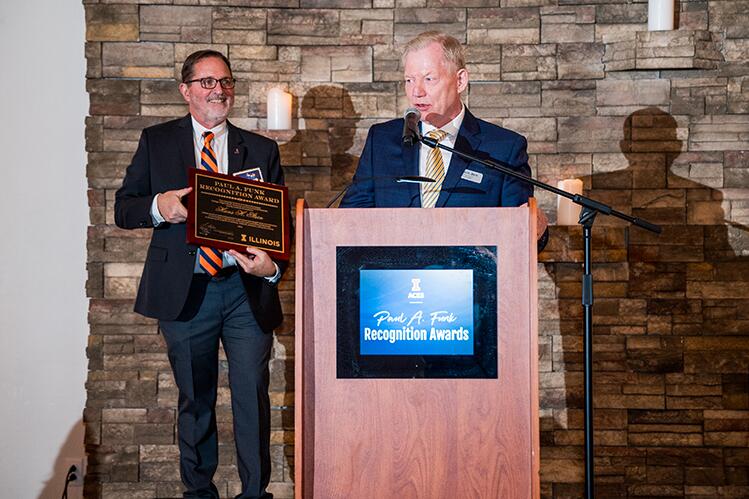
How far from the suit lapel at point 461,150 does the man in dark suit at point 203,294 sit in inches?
25.9

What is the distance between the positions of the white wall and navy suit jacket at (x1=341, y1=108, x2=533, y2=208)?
1557 millimetres

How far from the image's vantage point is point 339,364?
2.11 m

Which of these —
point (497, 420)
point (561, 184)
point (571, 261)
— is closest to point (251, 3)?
point (561, 184)

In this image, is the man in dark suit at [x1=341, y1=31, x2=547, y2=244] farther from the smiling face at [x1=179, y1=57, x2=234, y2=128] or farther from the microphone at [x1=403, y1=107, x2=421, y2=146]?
the smiling face at [x1=179, y1=57, x2=234, y2=128]

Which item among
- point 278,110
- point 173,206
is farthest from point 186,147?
point 278,110

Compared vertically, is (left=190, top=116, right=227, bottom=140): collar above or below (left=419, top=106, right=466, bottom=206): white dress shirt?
above

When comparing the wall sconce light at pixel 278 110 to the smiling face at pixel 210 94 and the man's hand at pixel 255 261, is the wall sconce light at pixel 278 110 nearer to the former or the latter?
the smiling face at pixel 210 94

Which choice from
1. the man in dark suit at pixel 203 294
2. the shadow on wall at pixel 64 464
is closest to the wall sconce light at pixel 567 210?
the man in dark suit at pixel 203 294

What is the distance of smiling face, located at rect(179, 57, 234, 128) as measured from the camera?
296cm

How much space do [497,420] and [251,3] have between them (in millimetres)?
2302

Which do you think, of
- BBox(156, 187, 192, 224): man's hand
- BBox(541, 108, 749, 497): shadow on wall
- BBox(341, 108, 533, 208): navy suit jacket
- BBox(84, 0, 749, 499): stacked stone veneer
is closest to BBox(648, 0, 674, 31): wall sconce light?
BBox(84, 0, 749, 499): stacked stone veneer

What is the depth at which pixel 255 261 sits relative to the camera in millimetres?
2680

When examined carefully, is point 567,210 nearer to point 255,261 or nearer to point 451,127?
point 451,127

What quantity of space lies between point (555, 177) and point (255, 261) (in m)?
1.57
